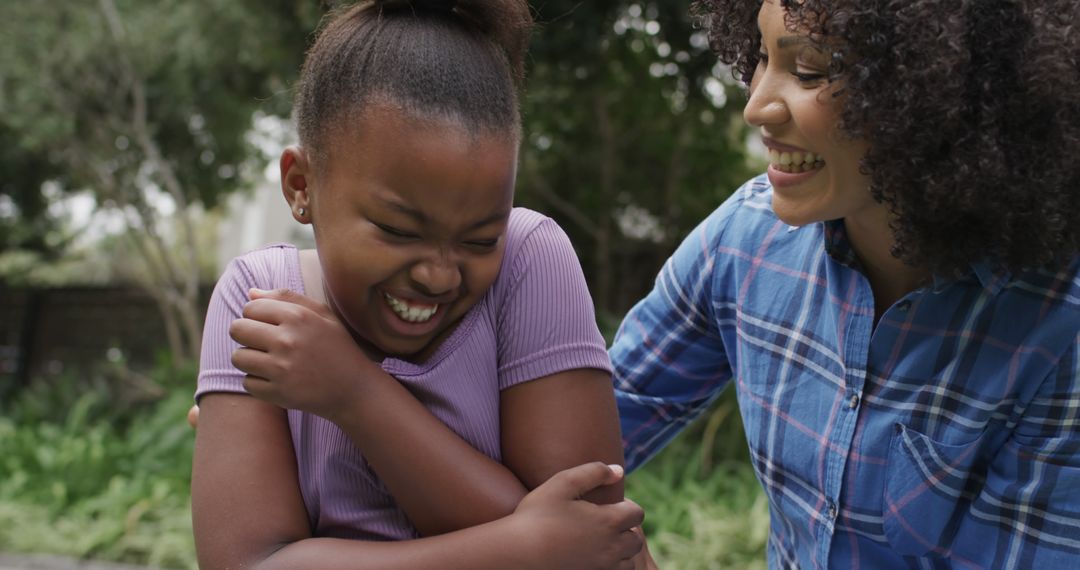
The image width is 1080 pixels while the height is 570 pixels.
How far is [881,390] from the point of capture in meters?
1.79

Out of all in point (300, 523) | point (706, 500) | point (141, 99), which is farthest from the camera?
point (141, 99)

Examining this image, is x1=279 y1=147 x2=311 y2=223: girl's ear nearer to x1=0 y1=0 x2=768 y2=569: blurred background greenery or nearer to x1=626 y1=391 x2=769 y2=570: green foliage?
x1=0 y1=0 x2=768 y2=569: blurred background greenery

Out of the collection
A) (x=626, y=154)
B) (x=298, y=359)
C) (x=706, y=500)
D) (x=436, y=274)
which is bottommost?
(x=706, y=500)

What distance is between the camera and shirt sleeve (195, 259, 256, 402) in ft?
5.11

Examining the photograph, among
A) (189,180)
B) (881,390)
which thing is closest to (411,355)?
(881,390)

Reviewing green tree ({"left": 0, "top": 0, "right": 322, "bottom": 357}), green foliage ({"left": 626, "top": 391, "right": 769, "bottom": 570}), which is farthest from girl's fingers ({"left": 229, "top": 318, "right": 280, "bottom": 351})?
green tree ({"left": 0, "top": 0, "right": 322, "bottom": 357})

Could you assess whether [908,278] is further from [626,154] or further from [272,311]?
[626,154]

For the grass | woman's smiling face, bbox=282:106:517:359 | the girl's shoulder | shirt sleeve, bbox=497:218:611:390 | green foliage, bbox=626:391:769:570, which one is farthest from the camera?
the grass

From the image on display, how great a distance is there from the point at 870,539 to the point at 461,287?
2.96 feet

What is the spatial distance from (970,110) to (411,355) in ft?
3.00

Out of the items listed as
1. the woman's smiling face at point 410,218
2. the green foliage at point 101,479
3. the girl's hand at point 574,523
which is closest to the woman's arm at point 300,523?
the girl's hand at point 574,523

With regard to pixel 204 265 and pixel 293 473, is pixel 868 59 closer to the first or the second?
pixel 293 473

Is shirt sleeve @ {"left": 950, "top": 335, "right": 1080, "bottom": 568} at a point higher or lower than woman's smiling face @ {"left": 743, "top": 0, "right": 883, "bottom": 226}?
lower

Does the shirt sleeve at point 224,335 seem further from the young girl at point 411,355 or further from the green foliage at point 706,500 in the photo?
the green foliage at point 706,500
